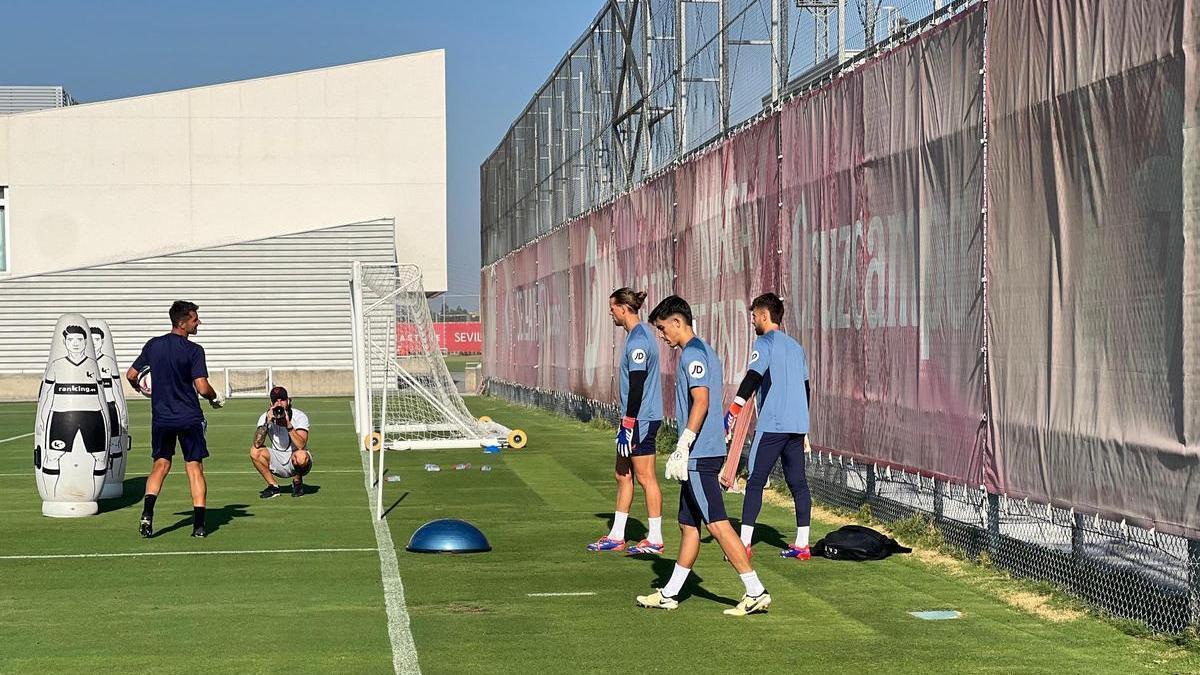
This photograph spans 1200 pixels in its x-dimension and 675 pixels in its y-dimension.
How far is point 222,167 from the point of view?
56750 millimetres

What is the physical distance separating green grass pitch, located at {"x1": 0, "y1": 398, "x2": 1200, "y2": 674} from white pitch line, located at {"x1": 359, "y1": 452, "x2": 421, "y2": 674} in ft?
0.25

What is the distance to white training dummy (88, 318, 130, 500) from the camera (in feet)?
50.5

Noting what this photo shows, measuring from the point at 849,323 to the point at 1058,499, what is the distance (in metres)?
4.77

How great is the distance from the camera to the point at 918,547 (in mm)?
12242

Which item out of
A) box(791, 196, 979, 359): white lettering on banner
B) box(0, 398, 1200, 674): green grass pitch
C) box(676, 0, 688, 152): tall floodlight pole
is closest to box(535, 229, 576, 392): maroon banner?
box(676, 0, 688, 152): tall floodlight pole

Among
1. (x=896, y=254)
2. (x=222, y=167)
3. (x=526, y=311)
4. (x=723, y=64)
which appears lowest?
(x=896, y=254)

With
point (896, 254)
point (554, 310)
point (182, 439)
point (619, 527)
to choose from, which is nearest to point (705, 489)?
point (619, 527)

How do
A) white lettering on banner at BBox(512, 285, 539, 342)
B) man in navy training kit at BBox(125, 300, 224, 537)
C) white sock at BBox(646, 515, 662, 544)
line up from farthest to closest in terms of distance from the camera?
1. white lettering on banner at BBox(512, 285, 539, 342)
2. man in navy training kit at BBox(125, 300, 224, 537)
3. white sock at BBox(646, 515, 662, 544)

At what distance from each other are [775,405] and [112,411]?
723 cm

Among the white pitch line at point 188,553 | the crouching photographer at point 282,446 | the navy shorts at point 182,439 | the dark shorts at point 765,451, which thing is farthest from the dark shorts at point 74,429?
the dark shorts at point 765,451

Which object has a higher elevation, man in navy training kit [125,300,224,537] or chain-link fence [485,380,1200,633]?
man in navy training kit [125,300,224,537]

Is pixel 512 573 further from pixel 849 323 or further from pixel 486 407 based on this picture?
pixel 486 407

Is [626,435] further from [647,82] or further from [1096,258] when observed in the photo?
[647,82]

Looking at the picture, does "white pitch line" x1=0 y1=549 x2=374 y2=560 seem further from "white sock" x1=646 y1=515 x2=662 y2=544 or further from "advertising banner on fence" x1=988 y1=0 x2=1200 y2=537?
"advertising banner on fence" x1=988 y1=0 x2=1200 y2=537
